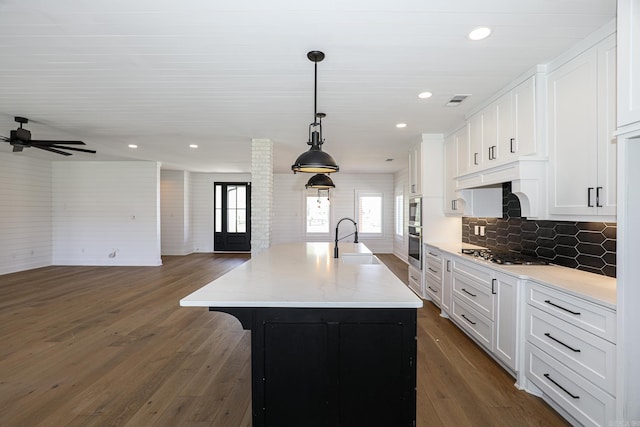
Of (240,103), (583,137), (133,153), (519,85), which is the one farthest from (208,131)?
(583,137)

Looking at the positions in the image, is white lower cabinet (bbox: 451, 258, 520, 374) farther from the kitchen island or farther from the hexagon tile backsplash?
the kitchen island

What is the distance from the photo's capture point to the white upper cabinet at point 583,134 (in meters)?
2.05

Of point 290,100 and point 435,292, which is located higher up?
point 290,100

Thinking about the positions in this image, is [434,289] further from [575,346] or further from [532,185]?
[575,346]

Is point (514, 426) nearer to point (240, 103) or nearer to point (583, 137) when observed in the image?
point (583, 137)

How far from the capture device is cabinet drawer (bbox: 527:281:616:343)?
172cm

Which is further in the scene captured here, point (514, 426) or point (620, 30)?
point (514, 426)

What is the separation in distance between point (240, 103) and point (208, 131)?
155cm

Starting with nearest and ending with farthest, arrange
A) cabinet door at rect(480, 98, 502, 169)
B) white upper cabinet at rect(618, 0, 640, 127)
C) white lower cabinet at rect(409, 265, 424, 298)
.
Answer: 1. white upper cabinet at rect(618, 0, 640, 127)
2. cabinet door at rect(480, 98, 502, 169)
3. white lower cabinet at rect(409, 265, 424, 298)

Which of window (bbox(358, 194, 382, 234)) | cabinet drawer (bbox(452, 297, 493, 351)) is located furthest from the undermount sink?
window (bbox(358, 194, 382, 234))

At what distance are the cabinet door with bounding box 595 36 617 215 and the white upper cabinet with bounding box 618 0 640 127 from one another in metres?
0.57

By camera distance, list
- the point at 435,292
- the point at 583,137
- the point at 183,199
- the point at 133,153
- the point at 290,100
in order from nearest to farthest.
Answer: the point at 583,137, the point at 290,100, the point at 435,292, the point at 133,153, the point at 183,199

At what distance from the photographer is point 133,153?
6.86 meters

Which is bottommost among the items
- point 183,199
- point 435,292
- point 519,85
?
point 435,292
